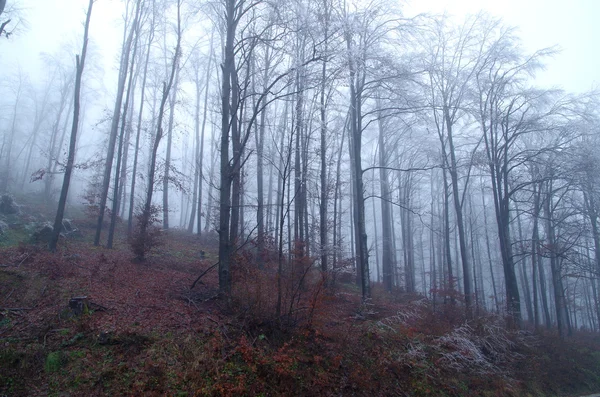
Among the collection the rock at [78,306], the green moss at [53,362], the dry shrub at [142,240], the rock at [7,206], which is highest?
the rock at [7,206]

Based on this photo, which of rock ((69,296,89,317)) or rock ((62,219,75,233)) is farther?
rock ((62,219,75,233))

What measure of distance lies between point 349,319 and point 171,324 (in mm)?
4929

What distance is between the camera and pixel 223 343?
6273mm

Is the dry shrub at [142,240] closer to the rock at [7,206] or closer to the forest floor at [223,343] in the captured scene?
the forest floor at [223,343]

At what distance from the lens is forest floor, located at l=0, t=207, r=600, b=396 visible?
207 inches

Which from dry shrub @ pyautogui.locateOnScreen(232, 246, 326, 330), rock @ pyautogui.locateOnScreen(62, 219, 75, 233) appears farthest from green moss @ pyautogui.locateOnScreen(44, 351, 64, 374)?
rock @ pyautogui.locateOnScreen(62, 219, 75, 233)

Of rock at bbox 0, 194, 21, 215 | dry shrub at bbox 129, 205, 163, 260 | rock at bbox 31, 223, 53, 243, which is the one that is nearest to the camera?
dry shrub at bbox 129, 205, 163, 260

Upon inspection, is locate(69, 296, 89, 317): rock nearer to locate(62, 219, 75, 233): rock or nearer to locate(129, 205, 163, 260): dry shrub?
locate(129, 205, 163, 260): dry shrub

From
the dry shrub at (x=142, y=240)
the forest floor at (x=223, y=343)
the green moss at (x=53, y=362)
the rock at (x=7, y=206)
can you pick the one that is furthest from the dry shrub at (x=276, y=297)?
the rock at (x=7, y=206)

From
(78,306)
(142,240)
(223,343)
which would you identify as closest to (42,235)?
(142,240)

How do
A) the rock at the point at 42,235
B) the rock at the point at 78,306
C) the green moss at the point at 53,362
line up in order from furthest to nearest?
the rock at the point at 42,235 < the rock at the point at 78,306 < the green moss at the point at 53,362

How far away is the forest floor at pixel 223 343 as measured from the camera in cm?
525

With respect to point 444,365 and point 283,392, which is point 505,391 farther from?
point 283,392

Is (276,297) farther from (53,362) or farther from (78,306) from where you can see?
(53,362)
